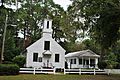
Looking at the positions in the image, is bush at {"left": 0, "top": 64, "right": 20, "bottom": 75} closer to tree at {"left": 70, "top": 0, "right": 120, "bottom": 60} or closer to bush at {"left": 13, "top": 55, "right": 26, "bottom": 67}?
tree at {"left": 70, "top": 0, "right": 120, "bottom": 60}

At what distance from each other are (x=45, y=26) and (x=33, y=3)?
17.8 m

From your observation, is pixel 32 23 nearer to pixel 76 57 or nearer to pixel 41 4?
pixel 41 4

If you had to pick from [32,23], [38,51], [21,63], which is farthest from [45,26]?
[32,23]

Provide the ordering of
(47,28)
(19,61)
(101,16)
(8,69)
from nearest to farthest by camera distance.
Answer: (101,16)
(8,69)
(19,61)
(47,28)

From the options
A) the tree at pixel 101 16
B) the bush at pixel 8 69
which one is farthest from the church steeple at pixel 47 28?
the tree at pixel 101 16

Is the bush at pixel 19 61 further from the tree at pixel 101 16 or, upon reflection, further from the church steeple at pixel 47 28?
the tree at pixel 101 16

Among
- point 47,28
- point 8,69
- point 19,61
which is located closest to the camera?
point 8,69

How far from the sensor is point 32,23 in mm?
60938

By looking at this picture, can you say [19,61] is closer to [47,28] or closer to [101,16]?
[47,28]

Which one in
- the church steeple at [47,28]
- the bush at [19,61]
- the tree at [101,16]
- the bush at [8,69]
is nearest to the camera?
the tree at [101,16]

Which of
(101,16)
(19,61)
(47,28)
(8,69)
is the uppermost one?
(47,28)

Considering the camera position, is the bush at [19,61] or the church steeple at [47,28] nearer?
the bush at [19,61]

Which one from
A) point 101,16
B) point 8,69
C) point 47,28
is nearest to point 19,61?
point 47,28

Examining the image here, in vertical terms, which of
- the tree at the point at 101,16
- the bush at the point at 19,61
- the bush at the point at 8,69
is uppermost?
the tree at the point at 101,16
